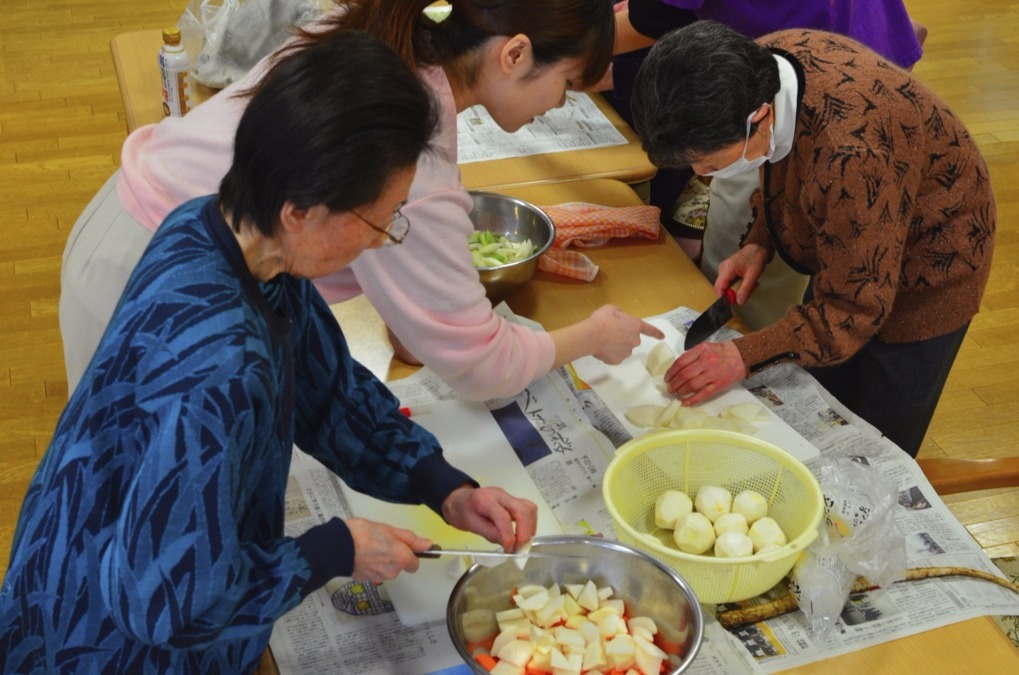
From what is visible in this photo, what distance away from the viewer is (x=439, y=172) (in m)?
1.41

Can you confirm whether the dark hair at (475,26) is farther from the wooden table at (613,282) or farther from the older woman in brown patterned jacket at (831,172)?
the wooden table at (613,282)

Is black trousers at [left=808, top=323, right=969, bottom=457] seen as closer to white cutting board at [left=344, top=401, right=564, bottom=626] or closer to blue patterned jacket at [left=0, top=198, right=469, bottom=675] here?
white cutting board at [left=344, top=401, right=564, bottom=626]

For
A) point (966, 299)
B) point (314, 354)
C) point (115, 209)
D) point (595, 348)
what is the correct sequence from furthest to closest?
point (966, 299) < point (595, 348) < point (115, 209) < point (314, 354)

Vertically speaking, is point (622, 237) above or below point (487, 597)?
below

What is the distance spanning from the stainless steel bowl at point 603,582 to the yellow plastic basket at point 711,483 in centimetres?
4

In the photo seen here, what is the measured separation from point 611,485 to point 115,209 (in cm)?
84

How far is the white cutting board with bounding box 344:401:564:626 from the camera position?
1394mm

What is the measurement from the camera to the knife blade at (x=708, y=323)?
1.92 m

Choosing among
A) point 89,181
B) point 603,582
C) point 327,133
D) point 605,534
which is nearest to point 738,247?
point 605,534

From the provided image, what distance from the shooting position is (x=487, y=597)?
133cm

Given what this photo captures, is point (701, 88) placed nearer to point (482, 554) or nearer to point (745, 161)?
point (745, 161)

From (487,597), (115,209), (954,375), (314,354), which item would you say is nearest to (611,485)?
(487,597)

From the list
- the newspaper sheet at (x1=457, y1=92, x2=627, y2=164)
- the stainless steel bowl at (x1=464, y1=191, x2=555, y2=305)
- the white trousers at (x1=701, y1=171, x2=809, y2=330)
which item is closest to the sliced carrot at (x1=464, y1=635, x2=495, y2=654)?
the stainless steel bowl at (x1=464, y1=191, x2=555, y2=305)

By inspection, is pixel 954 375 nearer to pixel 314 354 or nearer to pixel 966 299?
pixel 966 299
